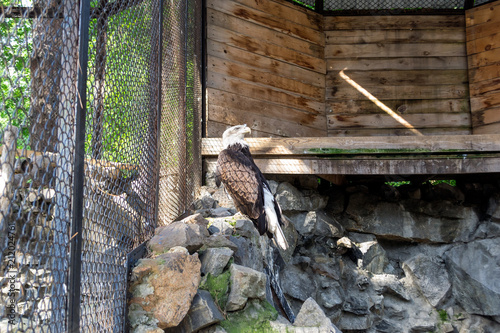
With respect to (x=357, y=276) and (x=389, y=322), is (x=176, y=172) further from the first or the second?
(x=389, y=322)

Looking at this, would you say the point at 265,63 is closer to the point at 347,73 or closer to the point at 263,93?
the point at 263,93

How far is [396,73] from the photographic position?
6.71 metres

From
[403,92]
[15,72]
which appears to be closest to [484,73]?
[403,92]

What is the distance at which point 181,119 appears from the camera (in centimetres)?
415

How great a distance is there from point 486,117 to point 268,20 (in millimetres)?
3079

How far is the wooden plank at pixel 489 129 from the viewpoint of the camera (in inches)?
246

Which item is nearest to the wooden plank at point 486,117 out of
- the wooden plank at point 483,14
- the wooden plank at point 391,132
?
the wooden plank at point 391,132

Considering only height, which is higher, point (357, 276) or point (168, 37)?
point (168, 37)

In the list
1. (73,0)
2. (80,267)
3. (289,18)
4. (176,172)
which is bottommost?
(80,267)

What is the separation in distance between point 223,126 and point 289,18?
1.86 meters

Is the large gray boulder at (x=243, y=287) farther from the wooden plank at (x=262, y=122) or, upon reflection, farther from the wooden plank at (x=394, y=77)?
the wooden plank at (x=394, y=77)

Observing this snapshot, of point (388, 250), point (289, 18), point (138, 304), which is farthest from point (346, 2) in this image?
point (138, 304)

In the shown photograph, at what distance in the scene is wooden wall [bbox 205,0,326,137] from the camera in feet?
18.7

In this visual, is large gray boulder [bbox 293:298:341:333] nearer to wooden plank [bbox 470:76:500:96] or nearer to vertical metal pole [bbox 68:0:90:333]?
vertical metal pole [bbox 68:0:90:333]
